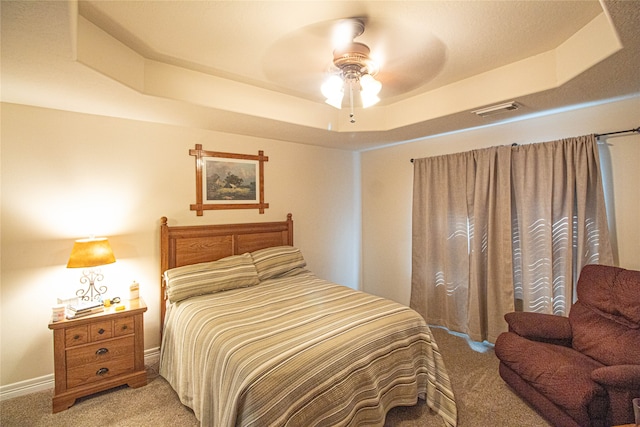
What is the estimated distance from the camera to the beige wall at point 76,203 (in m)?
2.21

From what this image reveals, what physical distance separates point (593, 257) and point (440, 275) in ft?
4.60

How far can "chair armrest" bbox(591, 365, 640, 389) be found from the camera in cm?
150

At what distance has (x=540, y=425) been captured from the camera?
6.17 ft

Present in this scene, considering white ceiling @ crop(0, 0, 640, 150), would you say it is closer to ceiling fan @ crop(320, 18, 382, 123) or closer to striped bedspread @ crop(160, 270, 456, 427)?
ceiling fan @ crop(320, 18, 382, 123)

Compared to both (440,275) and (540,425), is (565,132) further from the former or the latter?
(540,425)

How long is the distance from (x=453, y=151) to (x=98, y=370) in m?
4.03

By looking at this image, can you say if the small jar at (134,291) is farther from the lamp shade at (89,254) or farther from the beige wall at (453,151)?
the beige wall at (453,151)

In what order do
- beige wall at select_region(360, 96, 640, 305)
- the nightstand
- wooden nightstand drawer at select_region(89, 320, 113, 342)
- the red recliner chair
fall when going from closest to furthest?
the red recliner chair, the nightstand, wooden nightstand drawer at select_region(89, 320, 113, 342), beige wall at select_region(360, 96, 640, 305)

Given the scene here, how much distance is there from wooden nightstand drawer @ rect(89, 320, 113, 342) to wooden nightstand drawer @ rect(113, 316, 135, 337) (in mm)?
32

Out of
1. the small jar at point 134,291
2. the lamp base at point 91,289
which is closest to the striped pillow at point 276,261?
the small jar at point 134,291

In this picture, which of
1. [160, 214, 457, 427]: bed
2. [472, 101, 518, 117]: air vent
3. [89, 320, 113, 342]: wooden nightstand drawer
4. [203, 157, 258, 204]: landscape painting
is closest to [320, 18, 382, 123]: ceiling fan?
[472, 101, 518, 117]: air vent

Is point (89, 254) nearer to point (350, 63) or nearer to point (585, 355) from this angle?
point (350, 63)

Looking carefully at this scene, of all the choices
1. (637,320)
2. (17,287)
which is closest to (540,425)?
(637,320)

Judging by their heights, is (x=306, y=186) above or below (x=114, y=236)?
above
